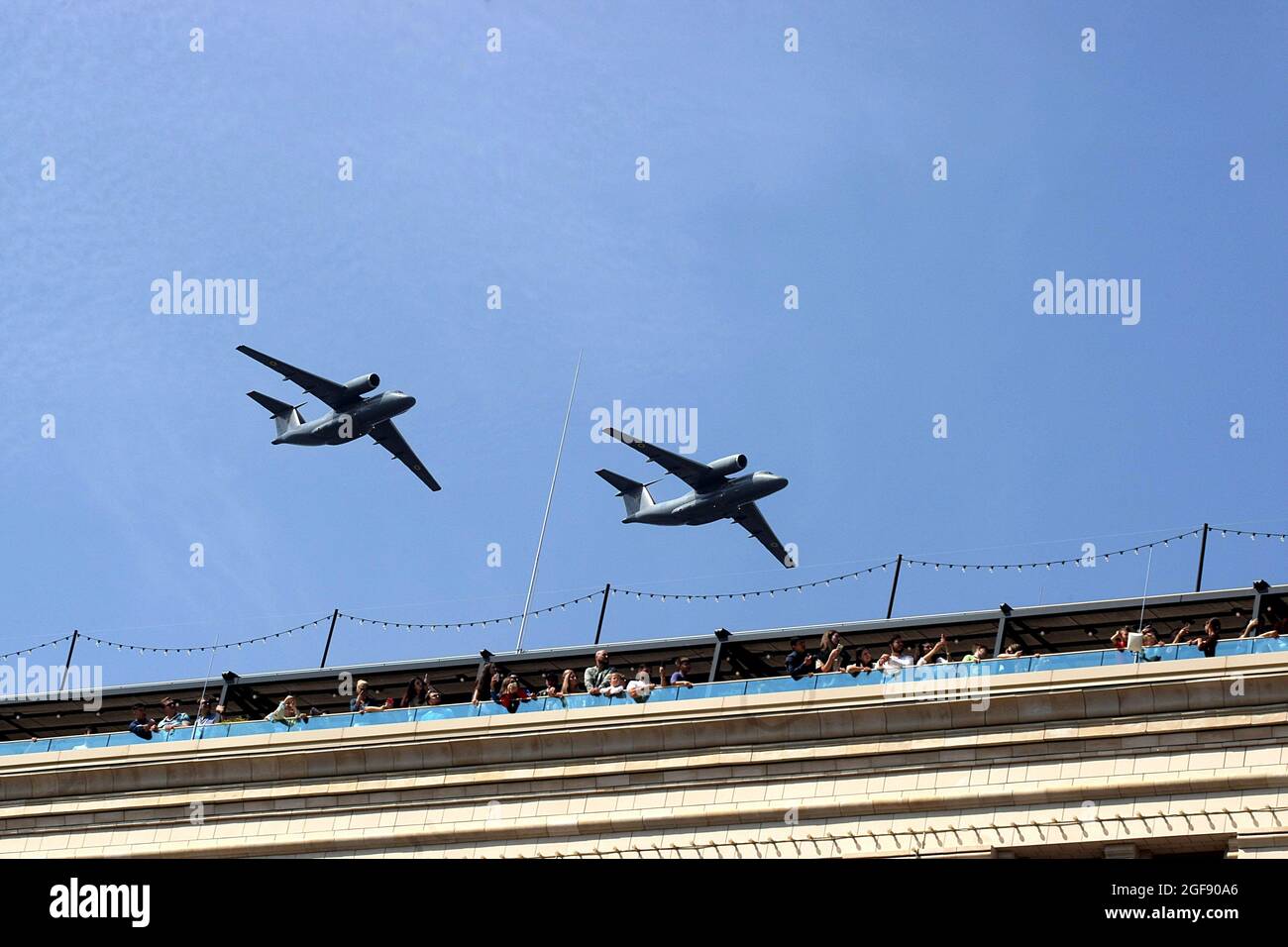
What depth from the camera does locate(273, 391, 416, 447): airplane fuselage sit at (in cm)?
7550

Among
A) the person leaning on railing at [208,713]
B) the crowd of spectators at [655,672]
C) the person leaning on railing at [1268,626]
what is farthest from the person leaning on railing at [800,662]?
the person leaning on railing at [208,713]

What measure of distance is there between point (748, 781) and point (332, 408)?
43556 mm

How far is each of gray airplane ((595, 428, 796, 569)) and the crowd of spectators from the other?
98.0 feet

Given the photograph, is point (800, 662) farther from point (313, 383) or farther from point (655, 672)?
point (313, 383)

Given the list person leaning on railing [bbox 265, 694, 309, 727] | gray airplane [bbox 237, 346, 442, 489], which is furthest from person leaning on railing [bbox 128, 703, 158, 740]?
gray airplane [bbox 237, 346, 442, 489]

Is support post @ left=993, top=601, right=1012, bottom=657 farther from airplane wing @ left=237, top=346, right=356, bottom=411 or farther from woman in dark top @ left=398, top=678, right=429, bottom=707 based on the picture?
airplane wing @ left=237, top=346, right=356, bottom=411

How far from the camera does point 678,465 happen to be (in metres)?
75.2

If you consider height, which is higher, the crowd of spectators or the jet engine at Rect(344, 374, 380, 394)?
the jet engine at Rect(344, 374, 380, 394)

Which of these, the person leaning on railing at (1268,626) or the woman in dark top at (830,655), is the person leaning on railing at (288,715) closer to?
the woman in dark top at (830,655)

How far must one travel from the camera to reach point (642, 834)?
36.2 metres
